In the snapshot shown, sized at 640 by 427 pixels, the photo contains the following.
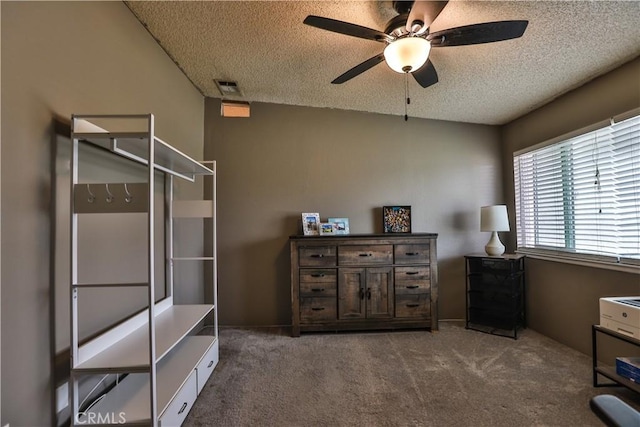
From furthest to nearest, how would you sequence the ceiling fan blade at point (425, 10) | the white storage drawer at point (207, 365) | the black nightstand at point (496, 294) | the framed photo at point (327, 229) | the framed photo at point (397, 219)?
1. the framed photo at point (397, 219)
2. the framed photo at point (327, 229)
3. the black nightstand at point (496, 294)
4. the white storage drawer at point (207, 365)
5. the ceiling fan blade at point (425, 10)

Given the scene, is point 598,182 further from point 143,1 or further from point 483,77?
point 143,1

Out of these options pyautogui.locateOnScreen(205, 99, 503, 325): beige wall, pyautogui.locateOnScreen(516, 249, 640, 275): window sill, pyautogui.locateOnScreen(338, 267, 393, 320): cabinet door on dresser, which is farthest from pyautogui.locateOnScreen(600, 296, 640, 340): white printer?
pyautogui.locateOnScreen(338, 267, 393, 320): cabinet door on dresser

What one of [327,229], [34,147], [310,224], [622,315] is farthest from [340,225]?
[34,147]

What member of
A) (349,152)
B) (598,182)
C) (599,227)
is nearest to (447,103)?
(349,152)

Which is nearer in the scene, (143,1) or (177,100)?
(143,1)

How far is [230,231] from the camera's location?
3.32 m

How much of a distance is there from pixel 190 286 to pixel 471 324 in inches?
125

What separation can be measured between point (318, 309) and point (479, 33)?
2.64 m

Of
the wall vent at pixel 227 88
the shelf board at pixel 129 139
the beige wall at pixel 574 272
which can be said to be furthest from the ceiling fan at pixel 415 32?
the wall vent at pixel 227 88

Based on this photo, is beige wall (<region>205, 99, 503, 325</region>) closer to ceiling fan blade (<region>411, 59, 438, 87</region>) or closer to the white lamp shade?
the white lamp shade

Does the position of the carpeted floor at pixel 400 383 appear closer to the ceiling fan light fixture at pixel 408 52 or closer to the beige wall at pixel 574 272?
the beige wall at pixel 574 272

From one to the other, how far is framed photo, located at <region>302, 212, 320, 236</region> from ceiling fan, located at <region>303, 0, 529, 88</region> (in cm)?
195

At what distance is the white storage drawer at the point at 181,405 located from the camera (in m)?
1.52

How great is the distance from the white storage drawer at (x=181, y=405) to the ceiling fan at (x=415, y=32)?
2.22 metres
